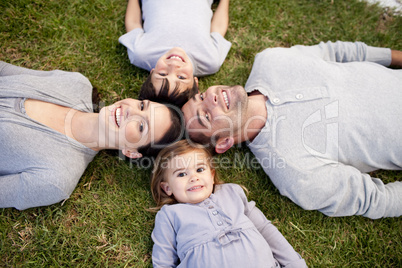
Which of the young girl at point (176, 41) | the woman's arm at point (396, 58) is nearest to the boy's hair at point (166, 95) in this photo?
the young girl at point (176, 41)

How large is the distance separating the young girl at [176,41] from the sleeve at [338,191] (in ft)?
4.28

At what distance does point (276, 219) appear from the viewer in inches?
112

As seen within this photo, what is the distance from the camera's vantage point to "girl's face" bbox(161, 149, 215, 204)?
2.48m

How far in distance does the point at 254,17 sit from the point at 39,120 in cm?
267

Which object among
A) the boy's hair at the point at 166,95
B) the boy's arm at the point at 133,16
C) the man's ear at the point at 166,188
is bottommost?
the man's ear at the point at 166,188

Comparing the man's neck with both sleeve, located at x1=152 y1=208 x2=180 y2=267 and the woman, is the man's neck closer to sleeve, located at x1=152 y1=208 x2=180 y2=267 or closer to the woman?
the woman

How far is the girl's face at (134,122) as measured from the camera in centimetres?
237

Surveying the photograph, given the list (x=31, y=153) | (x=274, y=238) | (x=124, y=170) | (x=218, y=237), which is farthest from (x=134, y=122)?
(x=274, y=238)

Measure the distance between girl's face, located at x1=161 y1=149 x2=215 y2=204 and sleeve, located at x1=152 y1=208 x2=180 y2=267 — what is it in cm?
25

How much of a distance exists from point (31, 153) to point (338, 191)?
271 centimetres

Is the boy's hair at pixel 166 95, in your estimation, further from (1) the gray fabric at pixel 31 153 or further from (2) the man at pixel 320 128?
(1) the gray fabric at pixel 31 153

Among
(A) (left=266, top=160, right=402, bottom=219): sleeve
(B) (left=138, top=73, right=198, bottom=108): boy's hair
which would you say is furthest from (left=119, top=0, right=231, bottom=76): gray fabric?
(A) (left=266, top=160, right=402, bottom=219): sleeve

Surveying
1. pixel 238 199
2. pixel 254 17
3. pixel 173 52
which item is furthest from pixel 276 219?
pixel 254 17

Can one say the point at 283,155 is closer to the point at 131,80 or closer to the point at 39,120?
the point at 131,80
